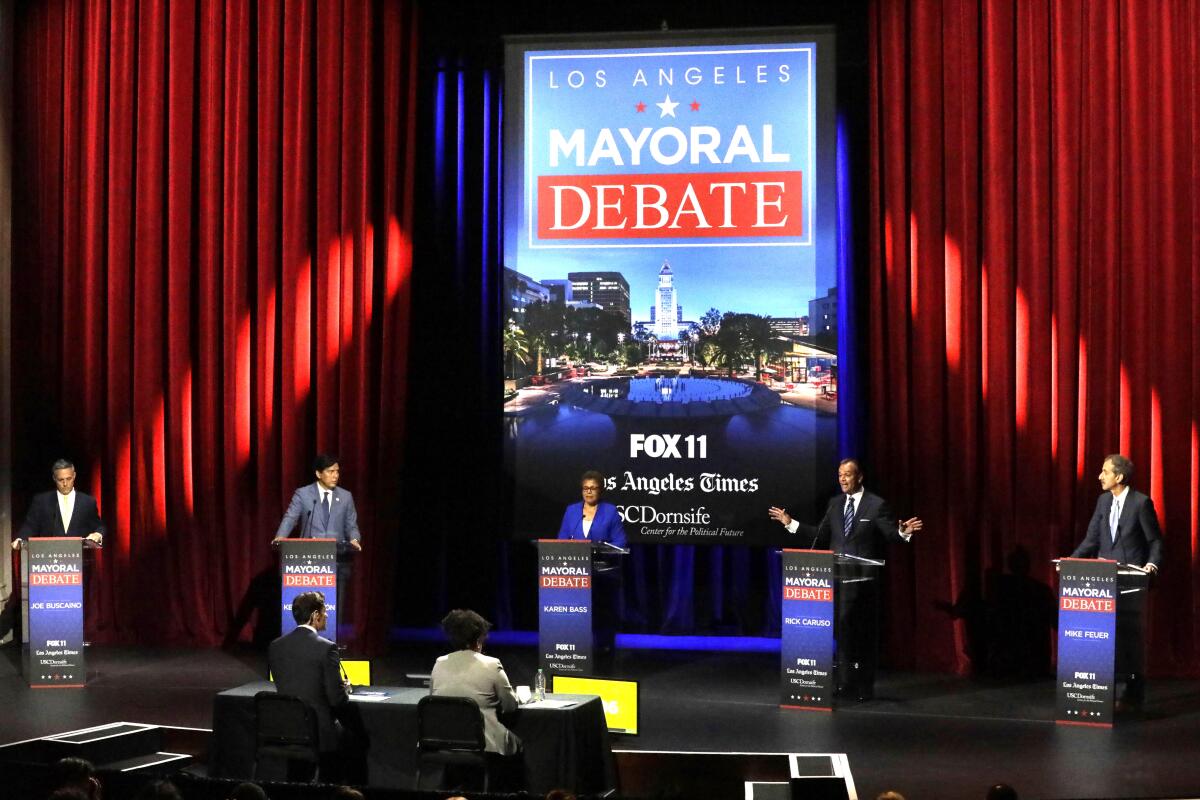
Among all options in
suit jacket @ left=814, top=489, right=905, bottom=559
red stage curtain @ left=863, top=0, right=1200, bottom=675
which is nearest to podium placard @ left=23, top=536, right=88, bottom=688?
suit jacket @ left=814, top=489, right=905, bottom=559

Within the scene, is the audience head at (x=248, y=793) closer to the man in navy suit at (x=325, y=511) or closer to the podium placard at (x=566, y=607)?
the podium placard at (x=566, y=607)

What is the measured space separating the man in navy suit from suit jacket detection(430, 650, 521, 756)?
3.09 m

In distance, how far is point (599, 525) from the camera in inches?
344

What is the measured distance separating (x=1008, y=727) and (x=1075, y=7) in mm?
4578

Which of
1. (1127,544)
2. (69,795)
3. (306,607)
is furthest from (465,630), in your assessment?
(1127,544)

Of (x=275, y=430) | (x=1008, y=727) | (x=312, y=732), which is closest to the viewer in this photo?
(x=312, y=732)

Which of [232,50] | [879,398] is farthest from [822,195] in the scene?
[232,50]

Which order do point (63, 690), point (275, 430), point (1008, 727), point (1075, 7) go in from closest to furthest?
point (1008, 727) → point (63, 690) → point (1075, 7) → point (275, 430)

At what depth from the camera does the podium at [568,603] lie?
8430 mm

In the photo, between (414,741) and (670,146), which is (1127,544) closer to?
(670,146)

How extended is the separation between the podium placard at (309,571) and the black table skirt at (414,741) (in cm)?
197

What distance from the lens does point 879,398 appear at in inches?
381

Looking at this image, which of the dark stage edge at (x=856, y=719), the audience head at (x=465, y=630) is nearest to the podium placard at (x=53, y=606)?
the dark stage edge at (x=856, y=719)

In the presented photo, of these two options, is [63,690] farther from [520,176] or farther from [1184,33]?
[1184,33]
